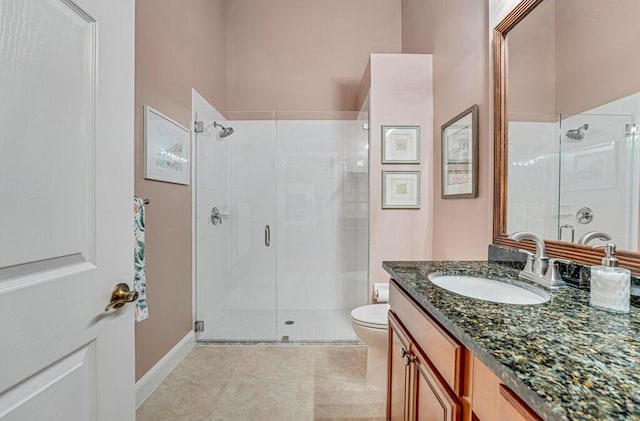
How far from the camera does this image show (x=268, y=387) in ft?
5.98

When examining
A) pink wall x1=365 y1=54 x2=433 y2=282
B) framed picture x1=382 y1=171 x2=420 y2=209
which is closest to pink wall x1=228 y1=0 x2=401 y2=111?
pink wall x1=365 y1=54 x2=433 y2=282

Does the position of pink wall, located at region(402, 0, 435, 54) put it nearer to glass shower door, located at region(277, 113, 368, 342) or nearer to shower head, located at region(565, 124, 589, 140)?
glass shower door, located at region(277, 113, 368, 342)

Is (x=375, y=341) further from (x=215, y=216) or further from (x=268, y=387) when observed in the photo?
(x=215, y=216)

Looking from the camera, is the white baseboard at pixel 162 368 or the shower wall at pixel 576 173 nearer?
the shower wall at pixel 576 173

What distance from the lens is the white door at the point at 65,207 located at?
0.56 metres

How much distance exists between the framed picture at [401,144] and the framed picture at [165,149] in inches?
61.3

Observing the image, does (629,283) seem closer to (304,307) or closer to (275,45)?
(304,307)

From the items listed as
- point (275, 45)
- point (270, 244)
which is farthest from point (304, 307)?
point (275, 45)

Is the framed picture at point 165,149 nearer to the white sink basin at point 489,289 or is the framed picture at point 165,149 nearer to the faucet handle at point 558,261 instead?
the white sink basin at point 489,289

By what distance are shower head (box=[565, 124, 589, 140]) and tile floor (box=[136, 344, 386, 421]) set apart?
5.14 ft

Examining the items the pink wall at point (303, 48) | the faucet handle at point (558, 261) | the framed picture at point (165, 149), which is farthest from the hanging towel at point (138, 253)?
the pink wall at point (303, 48)

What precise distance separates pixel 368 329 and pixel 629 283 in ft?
4.08

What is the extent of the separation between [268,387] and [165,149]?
1.66 metres

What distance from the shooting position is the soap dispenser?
30.6 inches
